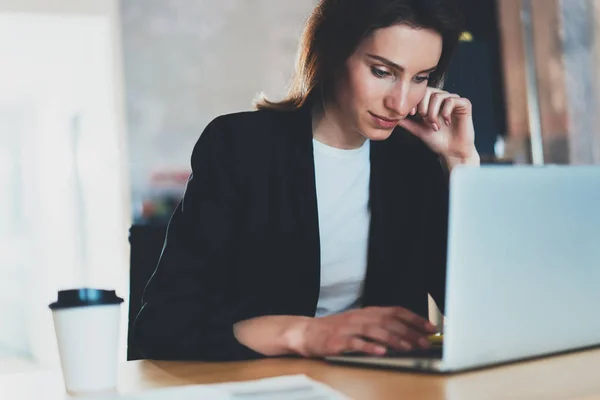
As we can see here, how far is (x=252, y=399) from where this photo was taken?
0.75 m

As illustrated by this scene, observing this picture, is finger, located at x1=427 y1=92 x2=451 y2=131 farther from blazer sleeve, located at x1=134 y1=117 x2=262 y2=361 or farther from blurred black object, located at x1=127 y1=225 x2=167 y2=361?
blurred black object, located at x1=127 y1=225 x2=167 y2=361

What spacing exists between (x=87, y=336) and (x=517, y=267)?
0.46 meters

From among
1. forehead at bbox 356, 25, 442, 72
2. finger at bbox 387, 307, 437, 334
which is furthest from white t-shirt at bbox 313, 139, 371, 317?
finger at bbox 387, 307, 437, 334

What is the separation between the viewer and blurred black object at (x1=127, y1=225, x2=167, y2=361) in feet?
4.42

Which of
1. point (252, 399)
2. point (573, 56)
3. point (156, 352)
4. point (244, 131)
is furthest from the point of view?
point (573, 56)

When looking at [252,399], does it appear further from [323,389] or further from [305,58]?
[305,58]

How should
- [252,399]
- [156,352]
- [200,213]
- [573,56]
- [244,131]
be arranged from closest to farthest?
[252,399], [156,352], [200,213], [244,131], [573,56]

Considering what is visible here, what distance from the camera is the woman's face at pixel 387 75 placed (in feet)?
4.24

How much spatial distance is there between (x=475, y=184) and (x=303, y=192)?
1.89ft

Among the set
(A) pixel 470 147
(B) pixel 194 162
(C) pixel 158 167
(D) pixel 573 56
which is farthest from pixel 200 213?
(D) pixel 573 56

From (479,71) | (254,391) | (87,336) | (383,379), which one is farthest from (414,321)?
(479,71)

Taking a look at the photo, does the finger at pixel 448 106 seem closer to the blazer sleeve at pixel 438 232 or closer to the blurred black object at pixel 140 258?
the blazer sleeve at pixel 438 232

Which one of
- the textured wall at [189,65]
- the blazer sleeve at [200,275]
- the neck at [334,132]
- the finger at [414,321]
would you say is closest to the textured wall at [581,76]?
the textured wall at [189,65]

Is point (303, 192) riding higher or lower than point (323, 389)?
higher
